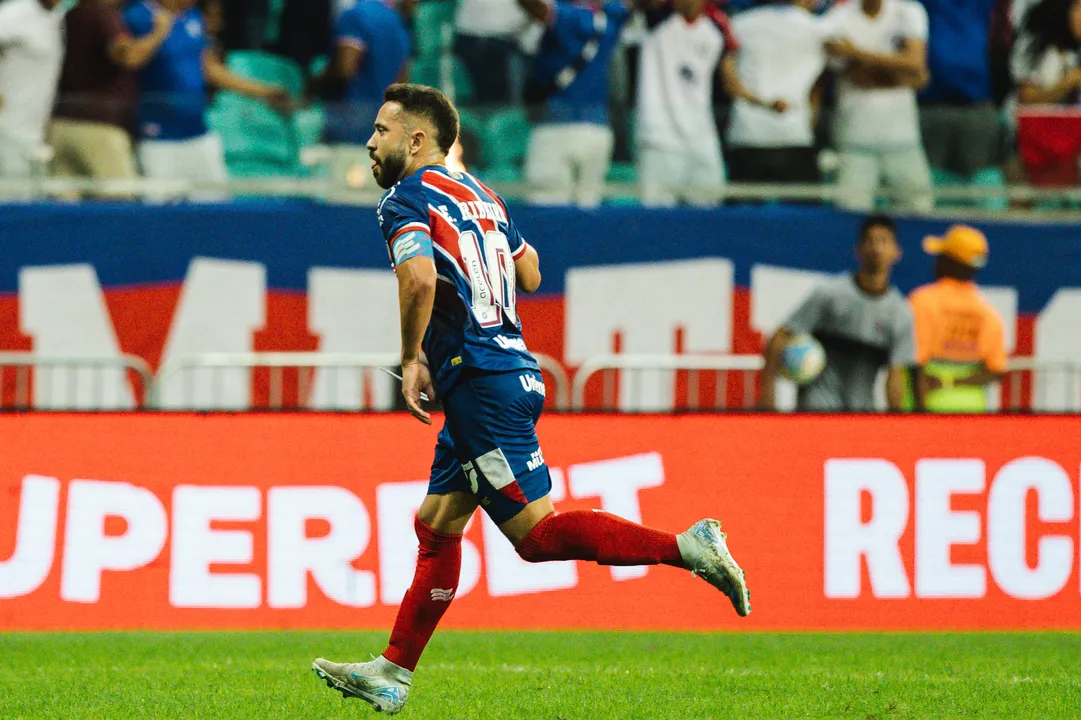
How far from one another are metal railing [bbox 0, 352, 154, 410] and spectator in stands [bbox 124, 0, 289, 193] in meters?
1.55

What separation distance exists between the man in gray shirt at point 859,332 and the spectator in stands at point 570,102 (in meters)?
2.67

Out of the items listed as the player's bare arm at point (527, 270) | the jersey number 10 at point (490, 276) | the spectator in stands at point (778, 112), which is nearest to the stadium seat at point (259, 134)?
the spectator in stands at point (778, 112)

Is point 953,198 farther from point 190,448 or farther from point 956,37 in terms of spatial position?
point 190,448

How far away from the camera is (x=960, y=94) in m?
13.3

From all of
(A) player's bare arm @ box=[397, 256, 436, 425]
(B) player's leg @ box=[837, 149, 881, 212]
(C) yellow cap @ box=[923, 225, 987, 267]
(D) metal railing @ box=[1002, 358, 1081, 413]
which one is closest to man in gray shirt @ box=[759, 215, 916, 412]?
(C) yellow cap @ box=[923, 225, 987, 267]

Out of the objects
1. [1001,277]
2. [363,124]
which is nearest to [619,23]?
[363,124]

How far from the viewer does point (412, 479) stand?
9.20 metres

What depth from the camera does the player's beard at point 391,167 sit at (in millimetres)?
6105

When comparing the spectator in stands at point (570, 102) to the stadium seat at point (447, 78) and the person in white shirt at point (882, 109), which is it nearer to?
Result: the stadium seat at point (447, 78)

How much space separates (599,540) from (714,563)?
432 millimetres

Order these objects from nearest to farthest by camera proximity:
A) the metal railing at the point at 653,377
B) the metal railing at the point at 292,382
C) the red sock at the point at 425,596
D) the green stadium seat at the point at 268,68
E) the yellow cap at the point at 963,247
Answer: the red sock at the point at 425,596 < the yellow cap at the point at 963,247 < the metal railing at the point at 292,382 < the metal railing at the point at 653,377 < the green stadium seat at the point at 268,68

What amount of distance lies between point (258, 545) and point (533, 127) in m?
4.62

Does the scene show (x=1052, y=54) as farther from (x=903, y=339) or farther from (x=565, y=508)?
(x=565, y=508)

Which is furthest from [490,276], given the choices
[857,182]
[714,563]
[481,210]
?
[857,182]
